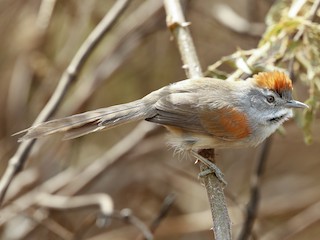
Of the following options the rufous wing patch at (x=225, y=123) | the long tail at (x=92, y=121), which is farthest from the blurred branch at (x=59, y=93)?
the rufous wing patch at (x=225, y=123)

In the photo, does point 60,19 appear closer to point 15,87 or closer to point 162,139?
point 15,87

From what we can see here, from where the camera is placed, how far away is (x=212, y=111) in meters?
3.75

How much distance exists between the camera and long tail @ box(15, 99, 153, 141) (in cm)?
343

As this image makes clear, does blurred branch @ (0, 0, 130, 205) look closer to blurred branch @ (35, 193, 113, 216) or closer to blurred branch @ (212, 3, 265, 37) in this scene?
blurred branch @ (35, 193, 113, 216)

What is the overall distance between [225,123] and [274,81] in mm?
374

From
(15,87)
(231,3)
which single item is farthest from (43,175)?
(231,3)

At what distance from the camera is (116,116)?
3.67 m

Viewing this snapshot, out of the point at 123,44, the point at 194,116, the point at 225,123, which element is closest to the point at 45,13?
the point at 123,44

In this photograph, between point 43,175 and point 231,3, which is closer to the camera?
point 43,175

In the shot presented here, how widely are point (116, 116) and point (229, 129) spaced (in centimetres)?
67

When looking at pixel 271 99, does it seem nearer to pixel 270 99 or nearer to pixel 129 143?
pixel 270 99

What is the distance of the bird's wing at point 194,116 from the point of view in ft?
12.2

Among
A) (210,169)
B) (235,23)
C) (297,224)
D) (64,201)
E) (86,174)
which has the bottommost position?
(210,169)

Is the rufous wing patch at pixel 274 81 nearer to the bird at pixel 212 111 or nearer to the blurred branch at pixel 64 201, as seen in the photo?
the bird at pixel 212 111
